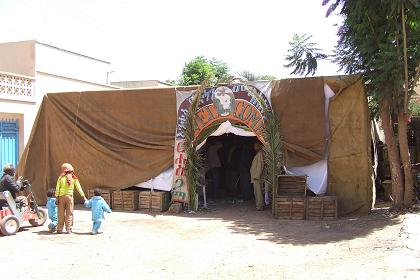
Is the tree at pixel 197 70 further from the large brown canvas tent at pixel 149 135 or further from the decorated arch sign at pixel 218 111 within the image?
the decorated arch sign at pixel 218 111

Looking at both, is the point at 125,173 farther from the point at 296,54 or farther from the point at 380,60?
the point at 380,60

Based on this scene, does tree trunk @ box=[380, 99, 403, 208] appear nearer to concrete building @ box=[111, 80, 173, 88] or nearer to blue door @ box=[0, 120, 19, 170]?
blue door @ box=[0, 120, 19, 170]

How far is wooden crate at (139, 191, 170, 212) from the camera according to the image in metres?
11.2

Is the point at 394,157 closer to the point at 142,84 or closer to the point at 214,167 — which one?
the point at 214,167

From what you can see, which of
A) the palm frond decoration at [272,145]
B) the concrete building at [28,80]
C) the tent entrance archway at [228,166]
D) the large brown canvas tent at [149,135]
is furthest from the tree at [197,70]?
the palm frond decoration at [272,145]

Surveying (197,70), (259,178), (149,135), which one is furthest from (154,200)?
(197,70)

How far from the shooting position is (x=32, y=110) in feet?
48.3

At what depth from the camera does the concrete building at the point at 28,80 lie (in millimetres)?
13922

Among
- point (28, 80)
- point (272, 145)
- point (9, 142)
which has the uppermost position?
point (28, 80)

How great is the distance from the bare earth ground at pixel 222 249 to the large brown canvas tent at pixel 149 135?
4.42ft

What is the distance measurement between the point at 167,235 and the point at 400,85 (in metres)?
5.15

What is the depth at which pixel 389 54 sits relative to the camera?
8664 mm

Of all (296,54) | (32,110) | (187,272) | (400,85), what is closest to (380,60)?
(400,85)

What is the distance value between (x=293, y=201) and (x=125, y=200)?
4.16 metres
